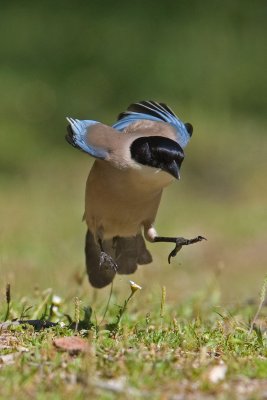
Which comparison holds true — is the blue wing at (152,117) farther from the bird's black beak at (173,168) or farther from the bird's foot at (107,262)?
the bird's foot at (107,262)

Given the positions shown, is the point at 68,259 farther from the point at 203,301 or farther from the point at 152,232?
the point at 152,232

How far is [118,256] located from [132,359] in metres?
2.27

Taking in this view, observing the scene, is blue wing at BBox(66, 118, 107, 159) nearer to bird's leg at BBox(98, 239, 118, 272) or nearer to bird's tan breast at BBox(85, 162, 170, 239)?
bird's tan breast at BBox(85, 162, 170, 239)

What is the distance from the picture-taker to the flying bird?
6082 mm

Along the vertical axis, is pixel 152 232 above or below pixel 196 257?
above

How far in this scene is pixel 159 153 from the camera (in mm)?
6062

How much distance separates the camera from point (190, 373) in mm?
4227

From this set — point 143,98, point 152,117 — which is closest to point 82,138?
point 152,117

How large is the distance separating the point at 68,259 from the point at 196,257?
5.03 ft

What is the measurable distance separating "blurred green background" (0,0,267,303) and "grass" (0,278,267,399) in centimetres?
188

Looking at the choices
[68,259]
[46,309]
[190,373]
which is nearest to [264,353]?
[190,373]

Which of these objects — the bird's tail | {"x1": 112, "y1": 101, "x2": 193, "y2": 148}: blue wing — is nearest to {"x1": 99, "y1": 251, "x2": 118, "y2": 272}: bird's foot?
the bird's tail

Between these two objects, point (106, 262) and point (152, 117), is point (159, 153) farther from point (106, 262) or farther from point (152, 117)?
point (152, 117)

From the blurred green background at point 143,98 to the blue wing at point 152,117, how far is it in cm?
125
